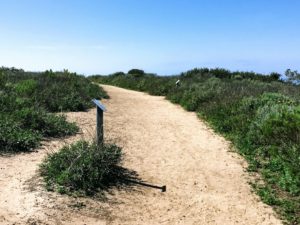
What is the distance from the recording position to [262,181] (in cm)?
762

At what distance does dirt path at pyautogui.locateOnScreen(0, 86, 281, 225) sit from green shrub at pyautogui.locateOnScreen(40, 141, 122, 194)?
253 millimetres

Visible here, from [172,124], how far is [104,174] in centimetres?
622

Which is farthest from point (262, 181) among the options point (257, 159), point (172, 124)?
point (172, 124)

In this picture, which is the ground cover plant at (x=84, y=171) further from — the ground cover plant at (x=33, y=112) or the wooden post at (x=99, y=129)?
the ground cover plant at (x=33, y=112)

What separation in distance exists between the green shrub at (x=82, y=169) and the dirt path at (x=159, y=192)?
25 cm

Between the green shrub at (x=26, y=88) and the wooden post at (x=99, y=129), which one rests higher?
the green shrub at (x=26, y=88)

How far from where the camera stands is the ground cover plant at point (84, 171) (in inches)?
258

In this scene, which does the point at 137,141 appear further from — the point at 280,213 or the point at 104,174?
the point at 280,213

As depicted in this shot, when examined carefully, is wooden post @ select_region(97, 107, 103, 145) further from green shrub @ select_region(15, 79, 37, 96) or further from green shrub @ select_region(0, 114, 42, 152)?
green shrub @ select_region(15, 79, 37, 96)

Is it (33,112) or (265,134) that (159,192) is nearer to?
(265,134)

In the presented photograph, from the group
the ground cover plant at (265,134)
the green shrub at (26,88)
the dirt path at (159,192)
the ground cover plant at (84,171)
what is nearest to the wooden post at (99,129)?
the ground cover plant at (84,171)

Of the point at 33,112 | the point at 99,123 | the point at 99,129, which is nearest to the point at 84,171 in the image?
the point at 99,129

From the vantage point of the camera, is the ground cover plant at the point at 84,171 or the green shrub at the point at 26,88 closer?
the ground cover plant at the point at 84,171

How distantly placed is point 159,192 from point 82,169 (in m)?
1.40
